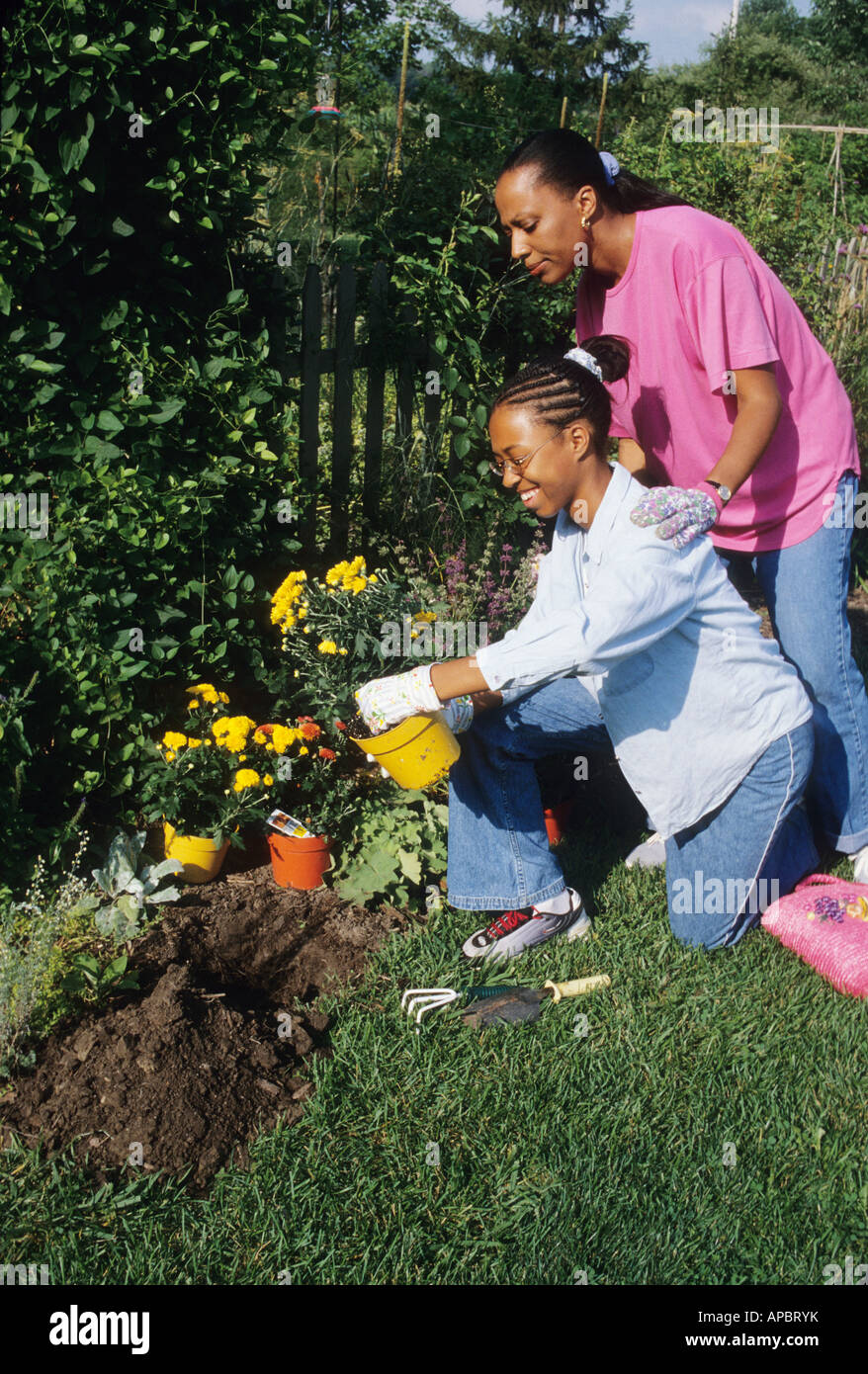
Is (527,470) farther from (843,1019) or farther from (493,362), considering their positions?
(493,362)

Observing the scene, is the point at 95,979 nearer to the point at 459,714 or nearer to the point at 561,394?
the point at 459,714

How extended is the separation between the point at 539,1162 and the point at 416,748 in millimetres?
917

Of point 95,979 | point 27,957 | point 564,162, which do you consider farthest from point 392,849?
point 564,162

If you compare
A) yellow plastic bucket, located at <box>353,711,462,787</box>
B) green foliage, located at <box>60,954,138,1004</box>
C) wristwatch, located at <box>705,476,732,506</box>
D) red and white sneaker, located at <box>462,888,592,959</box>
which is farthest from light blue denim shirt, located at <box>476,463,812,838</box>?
green foliage, located at <box>60,954,138,1004</box>

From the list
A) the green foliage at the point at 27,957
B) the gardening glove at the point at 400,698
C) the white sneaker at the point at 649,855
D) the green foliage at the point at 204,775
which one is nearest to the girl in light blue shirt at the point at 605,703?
the gardening glove at the point at 400,698

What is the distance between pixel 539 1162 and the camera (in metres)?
2.20

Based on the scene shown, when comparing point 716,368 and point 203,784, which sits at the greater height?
point 716,368

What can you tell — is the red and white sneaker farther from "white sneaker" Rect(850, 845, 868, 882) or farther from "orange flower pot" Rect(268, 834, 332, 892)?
"white sneaker" Rect(850, 845, 868, 882)

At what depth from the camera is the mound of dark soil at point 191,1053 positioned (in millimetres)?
2178

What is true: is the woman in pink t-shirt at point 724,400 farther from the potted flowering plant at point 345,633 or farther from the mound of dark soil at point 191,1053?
the mound of dark soil at point 191,1053

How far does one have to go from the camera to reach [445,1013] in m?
2.61

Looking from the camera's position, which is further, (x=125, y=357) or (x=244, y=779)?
(x=244, y=779)
